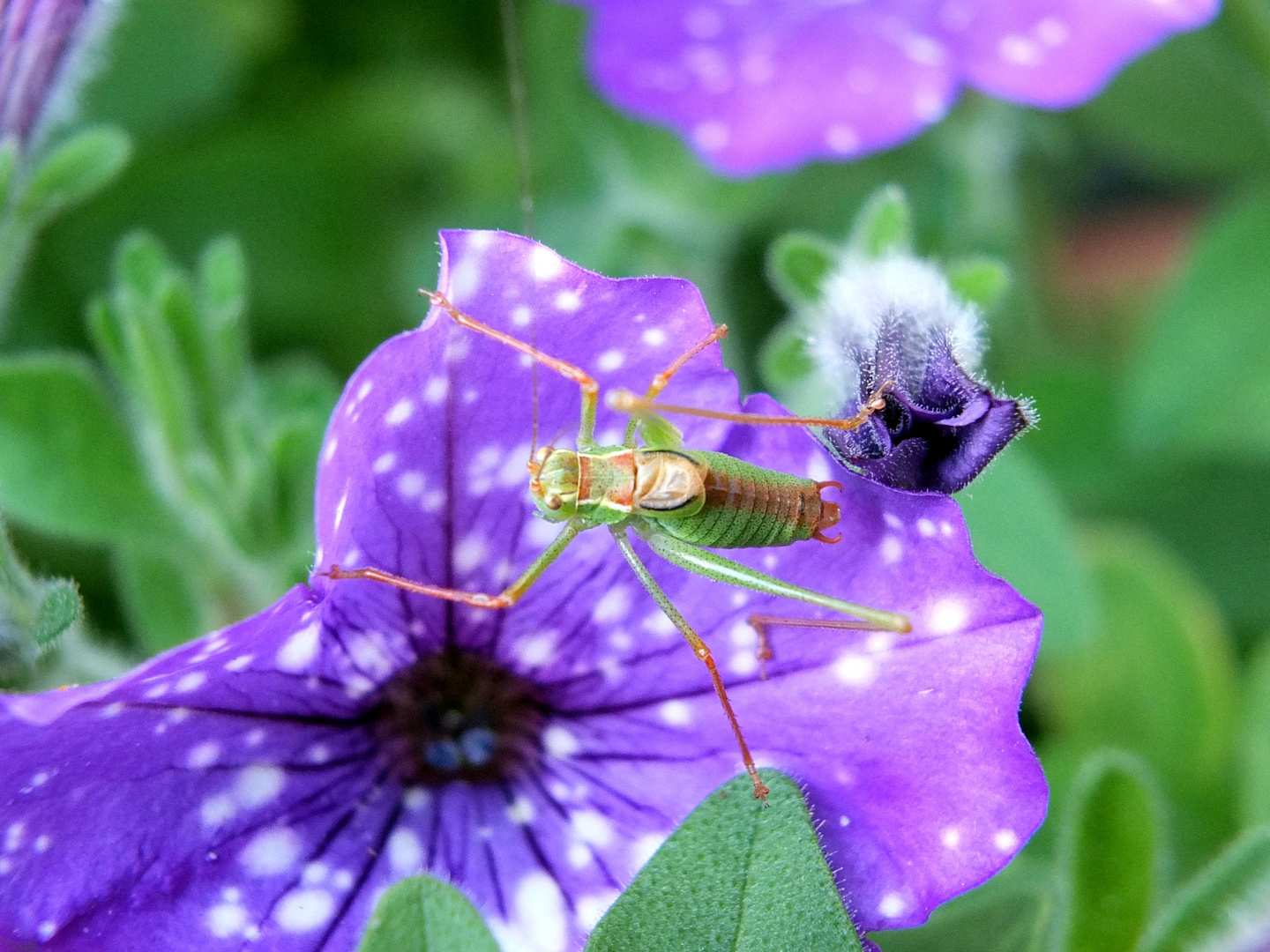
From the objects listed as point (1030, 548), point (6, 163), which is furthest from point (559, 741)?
point (6, 163)

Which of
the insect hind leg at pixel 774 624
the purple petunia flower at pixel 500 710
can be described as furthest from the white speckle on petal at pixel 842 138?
the insect hind leg at pixel 774 624

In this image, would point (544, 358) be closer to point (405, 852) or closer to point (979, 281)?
point (405, 852)

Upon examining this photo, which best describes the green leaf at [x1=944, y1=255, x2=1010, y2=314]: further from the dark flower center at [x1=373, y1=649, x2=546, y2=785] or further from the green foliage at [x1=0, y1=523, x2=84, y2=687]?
the green foliage at [x1=0, y1=523, x2=84, y2=687]

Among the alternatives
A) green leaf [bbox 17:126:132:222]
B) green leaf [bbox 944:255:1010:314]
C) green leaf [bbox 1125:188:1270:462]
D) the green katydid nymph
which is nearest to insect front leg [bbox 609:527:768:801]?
the green katydid nymph

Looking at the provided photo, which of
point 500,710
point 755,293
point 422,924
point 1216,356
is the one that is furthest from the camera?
point 755,293

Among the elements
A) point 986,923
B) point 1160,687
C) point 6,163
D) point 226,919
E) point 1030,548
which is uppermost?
point 6,163
